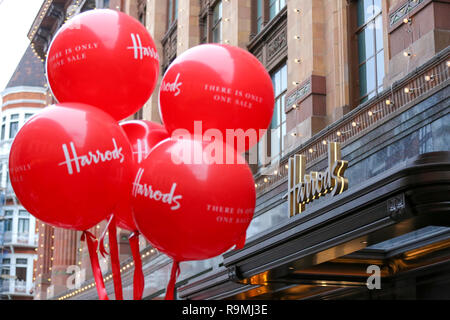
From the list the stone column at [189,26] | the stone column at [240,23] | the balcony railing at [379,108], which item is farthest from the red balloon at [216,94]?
the stone column at [189,26]

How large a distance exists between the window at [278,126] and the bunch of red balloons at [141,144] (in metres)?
10.7

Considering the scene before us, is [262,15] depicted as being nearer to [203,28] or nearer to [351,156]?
[203,28]

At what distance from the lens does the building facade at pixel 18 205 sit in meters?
59.7

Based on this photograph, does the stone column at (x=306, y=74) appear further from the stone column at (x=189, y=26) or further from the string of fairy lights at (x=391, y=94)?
the stone column at (x=189, y=26)

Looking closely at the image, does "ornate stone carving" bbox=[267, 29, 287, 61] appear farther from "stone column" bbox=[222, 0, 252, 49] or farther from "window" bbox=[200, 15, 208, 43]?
"window" bbox=[200, 15, 208, 43]

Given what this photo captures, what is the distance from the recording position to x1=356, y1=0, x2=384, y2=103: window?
43.5 feet

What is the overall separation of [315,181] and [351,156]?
3.87ft

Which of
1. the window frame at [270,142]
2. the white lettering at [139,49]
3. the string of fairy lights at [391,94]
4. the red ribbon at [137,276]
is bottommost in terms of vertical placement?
the red ribbon at [137,276]

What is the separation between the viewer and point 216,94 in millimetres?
5434

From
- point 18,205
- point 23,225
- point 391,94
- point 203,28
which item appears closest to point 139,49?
point 391,94

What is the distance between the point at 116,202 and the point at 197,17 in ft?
61.4

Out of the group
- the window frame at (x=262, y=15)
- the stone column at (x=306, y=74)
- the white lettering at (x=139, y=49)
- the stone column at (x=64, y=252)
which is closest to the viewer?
the white lettering at (x=139, y=49)

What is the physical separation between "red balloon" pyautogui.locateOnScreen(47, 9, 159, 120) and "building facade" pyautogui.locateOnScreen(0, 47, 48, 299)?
53.4m
